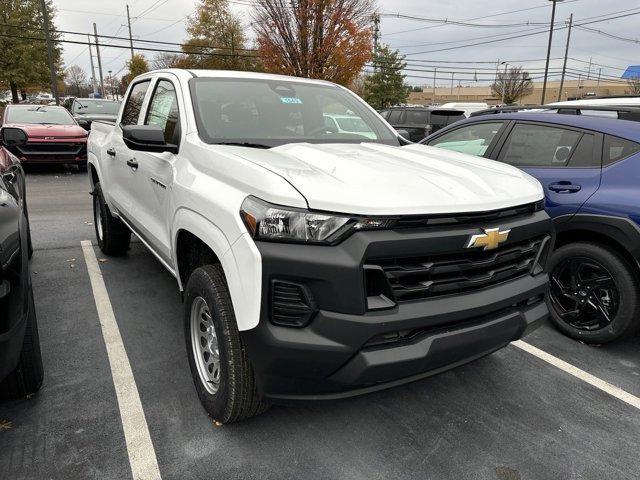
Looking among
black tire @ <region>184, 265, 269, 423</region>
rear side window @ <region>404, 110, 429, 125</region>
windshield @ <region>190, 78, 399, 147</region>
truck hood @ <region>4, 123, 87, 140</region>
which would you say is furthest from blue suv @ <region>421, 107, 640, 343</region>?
rear side window @ <region>404, 110, 429, 125</region>

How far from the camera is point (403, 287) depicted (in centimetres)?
208

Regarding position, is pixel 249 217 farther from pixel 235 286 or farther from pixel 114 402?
pixel 114 402

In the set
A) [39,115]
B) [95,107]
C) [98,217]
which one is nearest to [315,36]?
[95,107]

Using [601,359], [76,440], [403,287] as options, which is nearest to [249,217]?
[403,287]

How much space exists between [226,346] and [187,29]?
4633 centimetres

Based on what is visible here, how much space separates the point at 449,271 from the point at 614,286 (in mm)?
1966

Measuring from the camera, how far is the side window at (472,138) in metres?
4.51

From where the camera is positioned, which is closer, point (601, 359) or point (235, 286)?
point (235, 286)

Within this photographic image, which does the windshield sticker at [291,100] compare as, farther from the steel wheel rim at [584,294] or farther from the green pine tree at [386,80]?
the green pine tree at [386,80]

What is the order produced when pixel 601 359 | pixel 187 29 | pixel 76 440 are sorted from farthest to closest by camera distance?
1. pixel 187 29
2. pixel 601 359
3. pixel 76 440

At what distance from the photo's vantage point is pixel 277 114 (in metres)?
3.41

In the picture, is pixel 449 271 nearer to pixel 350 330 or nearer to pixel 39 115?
pixel 350 330

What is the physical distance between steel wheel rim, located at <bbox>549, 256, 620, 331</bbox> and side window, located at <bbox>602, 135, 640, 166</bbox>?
0.74 meters

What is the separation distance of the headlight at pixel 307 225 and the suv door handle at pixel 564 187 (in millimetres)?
2254
